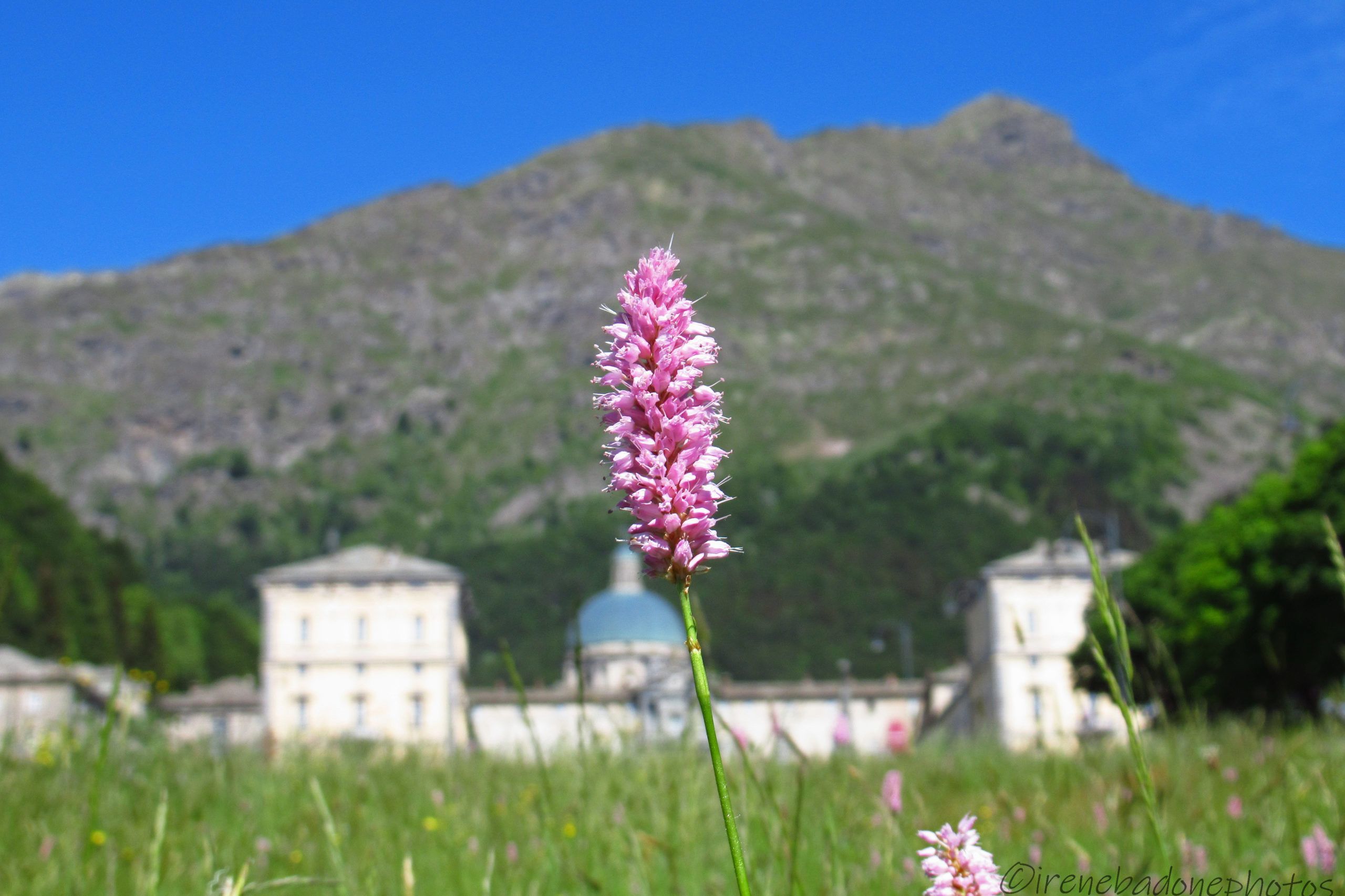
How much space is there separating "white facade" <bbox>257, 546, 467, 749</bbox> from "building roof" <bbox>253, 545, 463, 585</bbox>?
0.05m

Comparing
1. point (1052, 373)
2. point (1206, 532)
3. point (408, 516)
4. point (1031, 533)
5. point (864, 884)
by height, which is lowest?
point (864, 884)

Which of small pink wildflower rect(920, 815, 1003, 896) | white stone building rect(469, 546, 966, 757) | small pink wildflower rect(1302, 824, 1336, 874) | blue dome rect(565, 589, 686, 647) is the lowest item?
small pink wildflower rect(1302, 824, 1336, 874)

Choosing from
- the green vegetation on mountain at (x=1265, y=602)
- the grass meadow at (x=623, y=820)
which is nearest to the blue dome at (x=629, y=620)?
the green vegetation on mountain at (x=1265, y=602)

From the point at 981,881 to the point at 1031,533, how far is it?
12877 centimetres

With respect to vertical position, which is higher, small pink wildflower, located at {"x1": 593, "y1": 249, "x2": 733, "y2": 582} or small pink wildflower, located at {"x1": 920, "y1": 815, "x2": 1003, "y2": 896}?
small pink wildflower, located at {"x1": 593, "y1": 249, "x2": 733, "y2": 582}

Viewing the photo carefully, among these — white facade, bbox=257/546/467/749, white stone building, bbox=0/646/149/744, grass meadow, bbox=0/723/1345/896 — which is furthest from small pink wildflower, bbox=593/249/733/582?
white facade, bbox=257/546/467/749

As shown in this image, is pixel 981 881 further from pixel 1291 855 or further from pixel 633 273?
pixel 1291 855

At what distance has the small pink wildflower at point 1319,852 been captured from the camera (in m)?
4.45

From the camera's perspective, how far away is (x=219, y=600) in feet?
408

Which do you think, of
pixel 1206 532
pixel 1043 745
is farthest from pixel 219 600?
pixel 1043 745

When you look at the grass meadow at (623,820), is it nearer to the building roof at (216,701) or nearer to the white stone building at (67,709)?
the white stone building at (67,709)

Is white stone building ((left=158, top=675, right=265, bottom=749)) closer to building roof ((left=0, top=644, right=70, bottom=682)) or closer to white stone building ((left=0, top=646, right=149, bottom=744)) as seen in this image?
building roof ((left=0, top=644, right=70, bottom=682))

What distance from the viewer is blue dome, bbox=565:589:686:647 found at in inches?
3317

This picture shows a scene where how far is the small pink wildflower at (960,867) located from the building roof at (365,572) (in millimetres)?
73061
